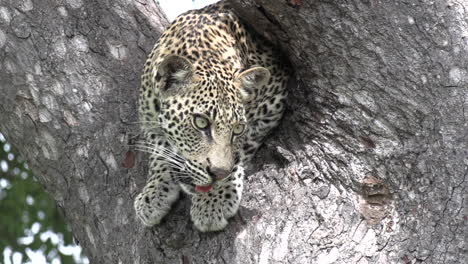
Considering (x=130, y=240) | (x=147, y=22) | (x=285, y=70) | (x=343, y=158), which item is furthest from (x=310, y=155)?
(x=147, y=22)

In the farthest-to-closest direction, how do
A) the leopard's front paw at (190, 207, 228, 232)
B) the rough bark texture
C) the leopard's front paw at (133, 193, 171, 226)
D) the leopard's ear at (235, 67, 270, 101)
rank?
the leopard's ear at (235, 67, 270, 101)
the leopard's front paw at (133, 193, 171, 226)
the leopard's front paw at (190, 207, 228, 232)
the rough bark texture

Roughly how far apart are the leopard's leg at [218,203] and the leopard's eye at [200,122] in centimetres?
40

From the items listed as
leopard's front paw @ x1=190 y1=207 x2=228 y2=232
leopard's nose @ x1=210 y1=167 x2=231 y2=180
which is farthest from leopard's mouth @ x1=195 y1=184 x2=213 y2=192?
leopard's front paw @ x1=190 y1=207 x2=228 y2=232

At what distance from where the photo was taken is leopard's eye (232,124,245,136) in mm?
5223

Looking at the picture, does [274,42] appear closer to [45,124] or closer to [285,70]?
[285,70]

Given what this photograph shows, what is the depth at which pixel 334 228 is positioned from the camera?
4.53 metres

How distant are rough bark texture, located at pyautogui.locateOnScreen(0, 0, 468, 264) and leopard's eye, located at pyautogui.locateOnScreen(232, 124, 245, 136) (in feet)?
0.77

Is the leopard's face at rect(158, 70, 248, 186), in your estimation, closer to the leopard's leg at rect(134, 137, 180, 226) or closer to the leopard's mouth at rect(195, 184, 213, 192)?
the leopard's mouth at rect(195, 184, 213, 192)

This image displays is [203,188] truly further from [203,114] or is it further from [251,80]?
[251,80]

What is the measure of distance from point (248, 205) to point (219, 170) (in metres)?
0.32

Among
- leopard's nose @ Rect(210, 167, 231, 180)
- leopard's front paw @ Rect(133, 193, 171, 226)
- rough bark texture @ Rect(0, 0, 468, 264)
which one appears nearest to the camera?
rough bark texture @ Rect(0, 0, 468, 264)

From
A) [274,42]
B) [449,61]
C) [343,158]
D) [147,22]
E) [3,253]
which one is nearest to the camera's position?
[449,61]

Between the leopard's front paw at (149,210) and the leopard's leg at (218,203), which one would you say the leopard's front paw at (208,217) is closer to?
the leopard's leg at (218,203)

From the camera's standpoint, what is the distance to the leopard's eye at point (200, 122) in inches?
202
